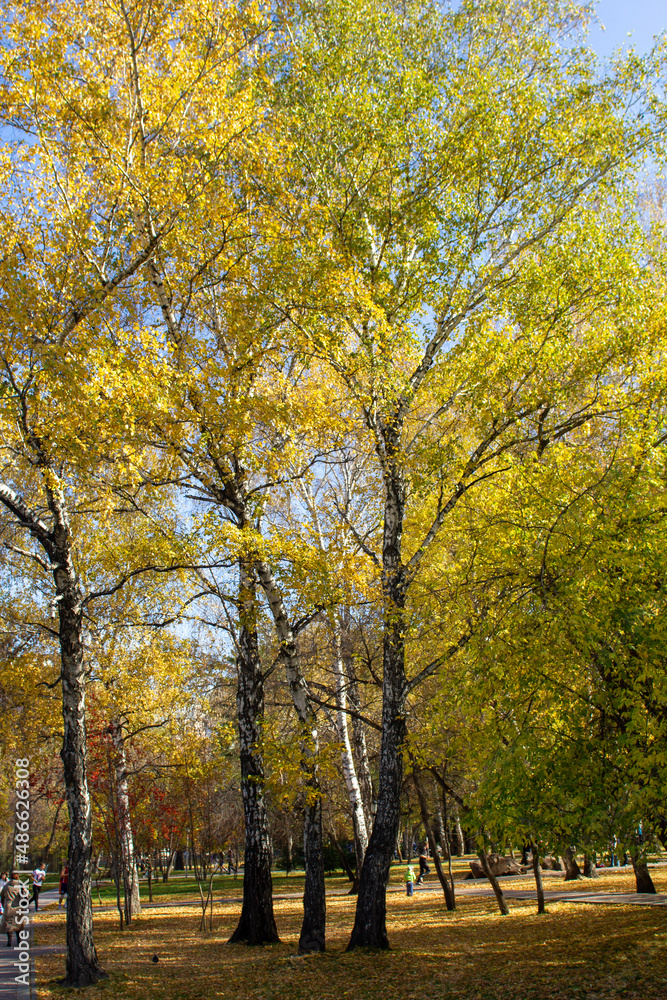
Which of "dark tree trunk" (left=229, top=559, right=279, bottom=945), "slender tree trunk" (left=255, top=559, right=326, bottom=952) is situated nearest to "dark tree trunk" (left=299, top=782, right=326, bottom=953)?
"slender tree trunk" (left=255, top=559, right=326, bottom=952)

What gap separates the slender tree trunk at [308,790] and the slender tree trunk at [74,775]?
2499mm

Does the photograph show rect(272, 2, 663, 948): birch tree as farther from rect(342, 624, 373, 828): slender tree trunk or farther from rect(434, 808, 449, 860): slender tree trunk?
rect(434, 808, 449, 860): slender tree trunk

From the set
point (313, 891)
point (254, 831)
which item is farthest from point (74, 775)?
point (313, 891)

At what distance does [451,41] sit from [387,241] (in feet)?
11.9

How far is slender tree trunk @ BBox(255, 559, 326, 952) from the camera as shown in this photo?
9.09m

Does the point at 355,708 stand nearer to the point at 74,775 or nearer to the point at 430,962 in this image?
the point at 430,962

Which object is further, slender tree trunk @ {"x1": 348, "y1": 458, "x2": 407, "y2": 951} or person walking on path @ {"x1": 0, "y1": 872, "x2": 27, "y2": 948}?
person walking on path @ {"x1": 0, "y1": 872, "x2": 27, "y2": 948}

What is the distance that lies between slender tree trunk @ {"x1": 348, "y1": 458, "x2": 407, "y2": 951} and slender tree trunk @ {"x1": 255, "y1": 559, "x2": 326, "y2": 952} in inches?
22.1

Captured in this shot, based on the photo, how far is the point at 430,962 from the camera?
27.6 feet

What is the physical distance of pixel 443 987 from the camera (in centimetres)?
717

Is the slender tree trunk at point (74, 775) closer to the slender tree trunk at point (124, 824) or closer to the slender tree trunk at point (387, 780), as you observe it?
the slender tree trunk at point (387, 780)

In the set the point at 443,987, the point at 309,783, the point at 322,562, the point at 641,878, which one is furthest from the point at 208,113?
the point at 641,878

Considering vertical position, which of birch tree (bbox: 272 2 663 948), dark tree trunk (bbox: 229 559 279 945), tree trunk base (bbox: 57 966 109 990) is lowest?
tree trunk base (bbox: 57 966 109 990)

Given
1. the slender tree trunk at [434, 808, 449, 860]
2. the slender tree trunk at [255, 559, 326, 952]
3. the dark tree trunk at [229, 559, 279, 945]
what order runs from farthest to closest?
the slender tree trunk at [434, 808, 449, 860] < the dark tree trunk at [229, 559, 279, 945] < the slender tree trunk at [255, 559, 326, 952]
